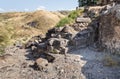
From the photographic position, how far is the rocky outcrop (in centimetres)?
1636

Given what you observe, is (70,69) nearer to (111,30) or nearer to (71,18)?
(111,30)

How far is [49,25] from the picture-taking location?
41844 millimetres

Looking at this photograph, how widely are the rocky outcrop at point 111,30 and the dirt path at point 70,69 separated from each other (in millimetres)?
620

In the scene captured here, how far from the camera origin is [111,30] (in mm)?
16703

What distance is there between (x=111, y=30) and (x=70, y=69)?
10.2 ft

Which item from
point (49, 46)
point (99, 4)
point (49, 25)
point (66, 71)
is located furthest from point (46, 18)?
A: point (66, 71)

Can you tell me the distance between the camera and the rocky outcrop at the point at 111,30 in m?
16.4

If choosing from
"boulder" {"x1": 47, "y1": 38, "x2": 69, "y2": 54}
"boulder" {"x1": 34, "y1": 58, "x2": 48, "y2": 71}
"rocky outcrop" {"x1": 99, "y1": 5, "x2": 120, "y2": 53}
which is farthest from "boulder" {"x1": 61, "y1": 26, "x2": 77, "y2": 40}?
"boulder" {"x1": 34, "y1": 58, "x2": 48, "y2": 71}

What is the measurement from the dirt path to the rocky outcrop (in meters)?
0.62

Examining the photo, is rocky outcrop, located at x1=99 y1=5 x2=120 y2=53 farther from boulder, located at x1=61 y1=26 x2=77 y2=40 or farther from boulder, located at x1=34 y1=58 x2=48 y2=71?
boulder, located at x1=34 y1=58 x2=48 y2=71

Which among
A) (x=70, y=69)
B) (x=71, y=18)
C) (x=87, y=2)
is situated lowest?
(x=70, y=69)

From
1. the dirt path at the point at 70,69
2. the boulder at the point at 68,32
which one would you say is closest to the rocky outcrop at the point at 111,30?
the dirt path at the point at 70,69

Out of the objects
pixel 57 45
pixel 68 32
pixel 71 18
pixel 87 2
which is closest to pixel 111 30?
pixel 68 32

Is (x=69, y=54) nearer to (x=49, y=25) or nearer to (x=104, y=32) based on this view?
(x=104, y=32)
